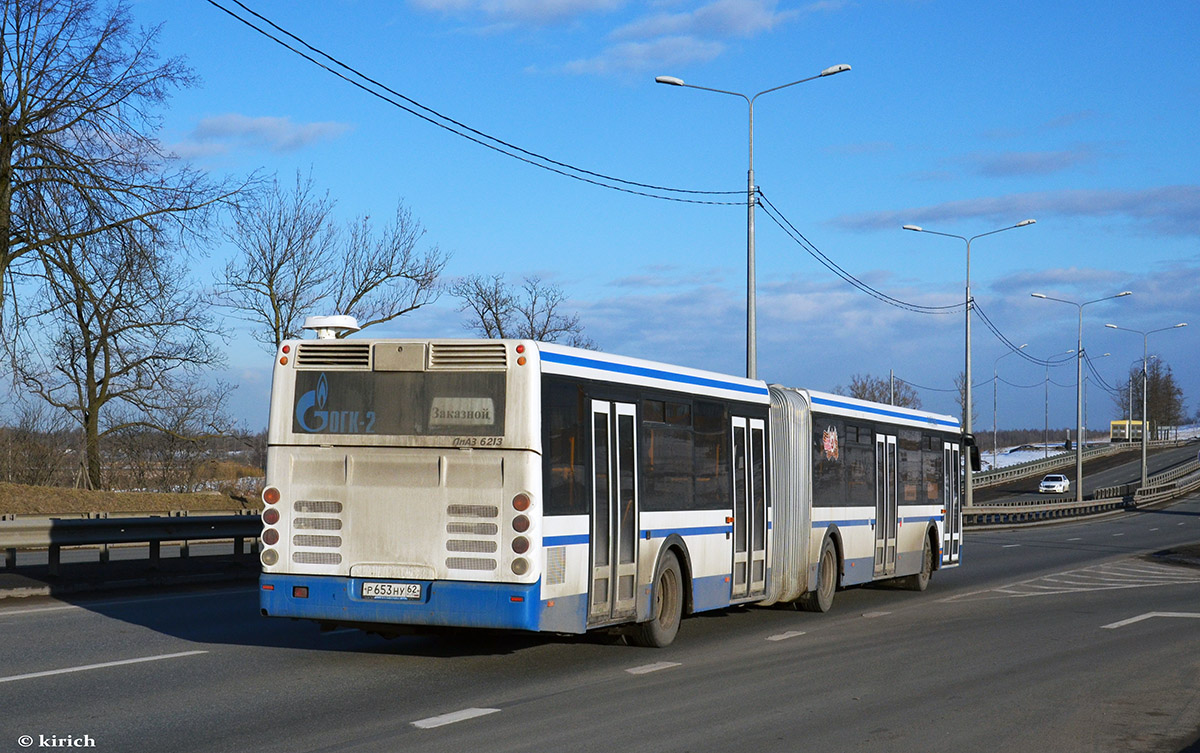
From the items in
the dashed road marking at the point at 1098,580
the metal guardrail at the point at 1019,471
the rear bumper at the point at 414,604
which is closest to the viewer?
the rear bumper at the point at 414,604

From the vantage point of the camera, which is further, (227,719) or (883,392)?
(883,392)

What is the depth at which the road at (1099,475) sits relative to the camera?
82.9 metres

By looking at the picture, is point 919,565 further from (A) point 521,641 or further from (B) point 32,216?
(B) point 32,216

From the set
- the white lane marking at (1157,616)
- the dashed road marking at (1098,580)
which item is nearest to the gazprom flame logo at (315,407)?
the white lane marking at (1157,616)

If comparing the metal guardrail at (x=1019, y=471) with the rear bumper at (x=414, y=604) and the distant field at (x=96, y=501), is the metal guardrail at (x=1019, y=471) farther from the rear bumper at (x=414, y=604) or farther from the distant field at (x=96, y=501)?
the rear bumper at (x=414, y=604)

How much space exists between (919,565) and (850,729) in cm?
1345

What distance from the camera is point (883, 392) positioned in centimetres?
12044

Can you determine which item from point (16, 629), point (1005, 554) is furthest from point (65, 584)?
point (1005, 554)

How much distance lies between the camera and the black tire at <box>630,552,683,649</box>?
12.8 m

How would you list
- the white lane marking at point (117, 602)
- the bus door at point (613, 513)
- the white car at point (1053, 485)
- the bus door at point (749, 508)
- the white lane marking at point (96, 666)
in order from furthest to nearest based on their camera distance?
the white car at point (1053, 485)
the white lane marking at point (117, 602)
the bus door at point (749, 508)
the bus door at point (613, 513)
the white lane marking at point (96, 666)

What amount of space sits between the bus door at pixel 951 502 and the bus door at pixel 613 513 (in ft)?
39.8

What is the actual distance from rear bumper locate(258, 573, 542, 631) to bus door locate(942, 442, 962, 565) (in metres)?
14.1

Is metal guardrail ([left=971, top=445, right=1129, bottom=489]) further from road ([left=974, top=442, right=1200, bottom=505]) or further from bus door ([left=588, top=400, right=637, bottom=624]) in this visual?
bus door ([left=588, top=400, right=637, bottom=624])

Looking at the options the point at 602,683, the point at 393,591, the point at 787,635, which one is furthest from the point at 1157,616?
the point at 393,591
